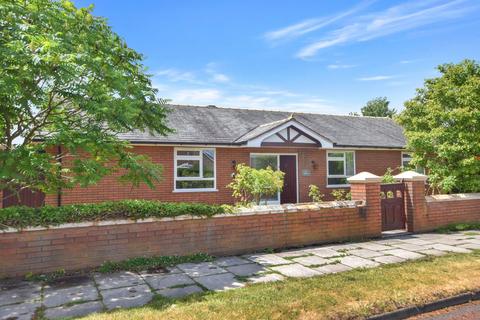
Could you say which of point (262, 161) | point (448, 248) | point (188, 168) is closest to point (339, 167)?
point (262, 161)

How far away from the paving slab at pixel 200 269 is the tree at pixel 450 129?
809 centimetres

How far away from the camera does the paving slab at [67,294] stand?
4504 mm

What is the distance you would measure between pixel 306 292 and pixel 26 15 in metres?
6.01

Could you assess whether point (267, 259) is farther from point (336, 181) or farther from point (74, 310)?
point (336, 181)

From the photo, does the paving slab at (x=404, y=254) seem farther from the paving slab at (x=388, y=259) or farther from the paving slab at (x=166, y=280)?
the paving slab at (x=166, y=280)

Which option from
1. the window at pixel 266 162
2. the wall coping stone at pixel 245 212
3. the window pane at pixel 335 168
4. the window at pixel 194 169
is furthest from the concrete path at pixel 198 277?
the window pane at pixel 335 168

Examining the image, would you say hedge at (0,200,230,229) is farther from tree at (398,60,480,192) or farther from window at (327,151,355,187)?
window at (327,151,355,187)

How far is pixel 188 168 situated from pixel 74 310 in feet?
28.3

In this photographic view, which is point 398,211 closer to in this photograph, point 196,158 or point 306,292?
point 306,292

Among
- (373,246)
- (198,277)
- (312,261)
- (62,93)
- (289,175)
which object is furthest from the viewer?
(289,175)

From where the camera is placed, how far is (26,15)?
207 inches

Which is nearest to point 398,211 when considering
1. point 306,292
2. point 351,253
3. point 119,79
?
point 351,253

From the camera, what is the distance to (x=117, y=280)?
539cm

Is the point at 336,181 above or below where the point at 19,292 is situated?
above
